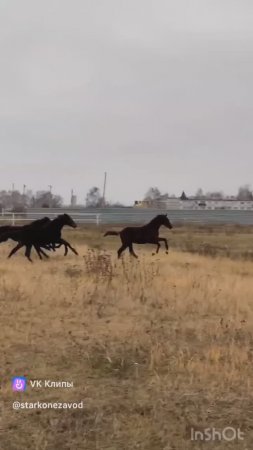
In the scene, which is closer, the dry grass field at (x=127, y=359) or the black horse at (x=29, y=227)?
the dry grass field at (x=127, y=359)

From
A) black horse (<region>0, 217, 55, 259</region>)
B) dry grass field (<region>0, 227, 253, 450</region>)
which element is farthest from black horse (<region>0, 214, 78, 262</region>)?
dry grass field (<region>0, 227, 253, 450</region>)

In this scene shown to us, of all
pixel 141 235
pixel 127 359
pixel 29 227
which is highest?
pixel 29 227

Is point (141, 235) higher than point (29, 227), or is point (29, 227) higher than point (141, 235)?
point (29, 227)

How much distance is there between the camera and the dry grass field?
4064 millimetres

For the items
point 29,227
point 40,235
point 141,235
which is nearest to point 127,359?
point 40,235

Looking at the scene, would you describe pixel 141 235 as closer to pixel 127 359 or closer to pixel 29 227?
pixel 29 227

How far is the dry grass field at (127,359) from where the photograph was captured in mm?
4064

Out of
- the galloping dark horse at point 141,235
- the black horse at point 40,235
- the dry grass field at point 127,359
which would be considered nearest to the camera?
the dry grass field at point 127,359

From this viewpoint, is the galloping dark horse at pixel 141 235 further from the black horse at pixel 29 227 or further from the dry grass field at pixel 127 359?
the dry grass field at pixel 127 359

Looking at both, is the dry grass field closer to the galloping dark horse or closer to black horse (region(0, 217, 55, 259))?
black horse (region(0, 217, 55, 259))

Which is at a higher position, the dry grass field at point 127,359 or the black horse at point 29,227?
the black horse at point 29,227

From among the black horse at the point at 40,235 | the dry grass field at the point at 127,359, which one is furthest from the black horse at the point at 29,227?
the dry grass field at the point at 127,359

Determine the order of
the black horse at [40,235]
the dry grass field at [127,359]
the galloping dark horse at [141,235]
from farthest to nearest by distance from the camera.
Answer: the galloping dark horse at [141,235] → the black horse at [40,235] → the dry grass field at [127,359]

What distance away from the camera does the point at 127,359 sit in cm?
584
